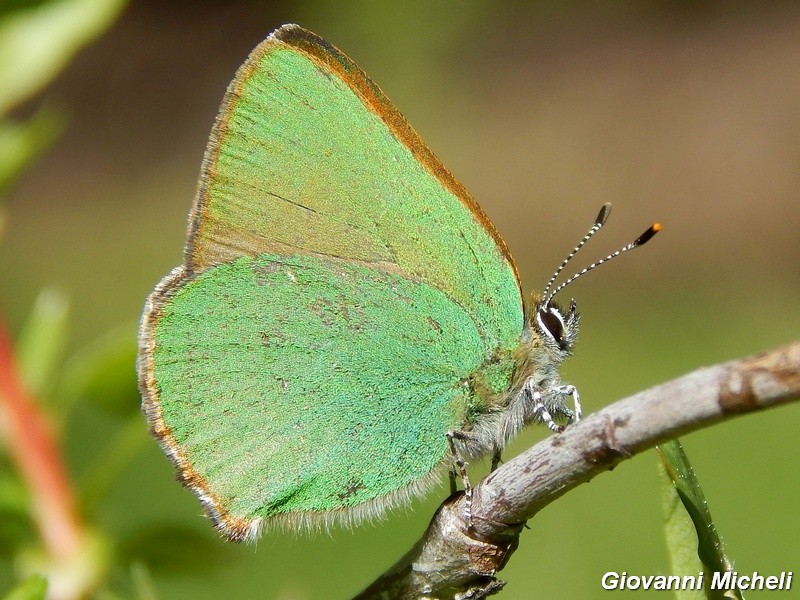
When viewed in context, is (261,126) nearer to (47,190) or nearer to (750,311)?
(750,311)

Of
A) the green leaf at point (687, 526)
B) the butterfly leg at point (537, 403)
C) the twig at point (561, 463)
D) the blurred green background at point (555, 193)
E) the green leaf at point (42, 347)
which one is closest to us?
the twig at point (561, 463)

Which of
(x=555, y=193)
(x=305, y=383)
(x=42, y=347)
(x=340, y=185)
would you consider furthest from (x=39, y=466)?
(x=555, y=193)

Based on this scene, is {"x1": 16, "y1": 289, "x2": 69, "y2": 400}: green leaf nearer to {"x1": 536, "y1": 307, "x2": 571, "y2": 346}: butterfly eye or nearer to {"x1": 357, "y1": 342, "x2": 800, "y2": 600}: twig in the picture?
{"x1": 357, "y1": 342, "x2": 800, "y2": 600}: twig

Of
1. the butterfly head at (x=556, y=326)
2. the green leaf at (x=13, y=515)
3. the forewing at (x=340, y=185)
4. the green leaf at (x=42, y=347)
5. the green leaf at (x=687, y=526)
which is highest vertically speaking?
the forewing at (x=340, y=185)

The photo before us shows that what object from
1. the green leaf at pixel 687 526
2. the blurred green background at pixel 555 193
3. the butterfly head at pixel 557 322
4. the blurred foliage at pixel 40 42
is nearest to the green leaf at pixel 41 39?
the blurred foliage at pixel 40 42

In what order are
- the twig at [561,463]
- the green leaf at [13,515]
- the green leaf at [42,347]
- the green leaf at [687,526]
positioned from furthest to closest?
the green leaf at [42,347], the green leaf at [13,515], the green leaf at [687,526], the twig at [561,463]

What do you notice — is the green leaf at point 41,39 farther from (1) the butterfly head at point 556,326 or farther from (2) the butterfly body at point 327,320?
(1) the butterfly head at point 556,326
